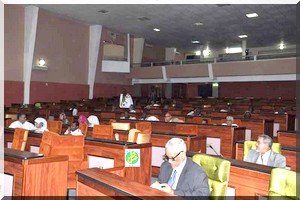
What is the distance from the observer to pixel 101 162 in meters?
4.79

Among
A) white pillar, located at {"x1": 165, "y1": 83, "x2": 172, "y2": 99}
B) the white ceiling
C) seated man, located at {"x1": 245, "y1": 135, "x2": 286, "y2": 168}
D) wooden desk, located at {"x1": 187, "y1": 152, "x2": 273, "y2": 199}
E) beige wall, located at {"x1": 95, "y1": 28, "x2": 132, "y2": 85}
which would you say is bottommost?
wooden desk, located at {"x1": 187, "y1": 152, "x2": 273, "y2": 199}

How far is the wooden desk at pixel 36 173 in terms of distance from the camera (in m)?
3.23

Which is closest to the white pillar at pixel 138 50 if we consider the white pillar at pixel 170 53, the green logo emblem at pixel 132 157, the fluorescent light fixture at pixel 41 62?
the white pillar at pixel 170 53

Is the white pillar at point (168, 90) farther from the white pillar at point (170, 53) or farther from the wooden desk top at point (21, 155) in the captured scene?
the wooden desk top at point (21, 155)

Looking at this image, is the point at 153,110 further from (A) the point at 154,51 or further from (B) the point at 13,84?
(A) the point at 154,51

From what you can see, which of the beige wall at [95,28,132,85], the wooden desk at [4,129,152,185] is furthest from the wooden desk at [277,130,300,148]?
the beige wall at [95,28,132,85]

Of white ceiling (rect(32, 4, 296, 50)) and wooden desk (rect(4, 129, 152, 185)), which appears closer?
wooden desk (rect(4, 129, 152, 185))

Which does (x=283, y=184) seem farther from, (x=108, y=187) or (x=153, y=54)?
(x=153, y=54)

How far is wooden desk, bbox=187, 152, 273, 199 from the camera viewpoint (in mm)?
3307

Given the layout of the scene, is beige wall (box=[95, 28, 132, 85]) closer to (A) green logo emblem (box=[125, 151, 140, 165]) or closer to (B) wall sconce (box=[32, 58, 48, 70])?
(B) wall sconce (box=[32, 58, 48, 70])

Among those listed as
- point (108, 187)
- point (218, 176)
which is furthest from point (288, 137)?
point (108, 187)

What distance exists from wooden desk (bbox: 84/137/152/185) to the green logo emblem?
0.08 m

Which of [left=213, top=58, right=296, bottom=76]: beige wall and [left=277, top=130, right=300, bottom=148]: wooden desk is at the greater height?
[left=213, top=58, right=296, bottom=76]: beige wall
